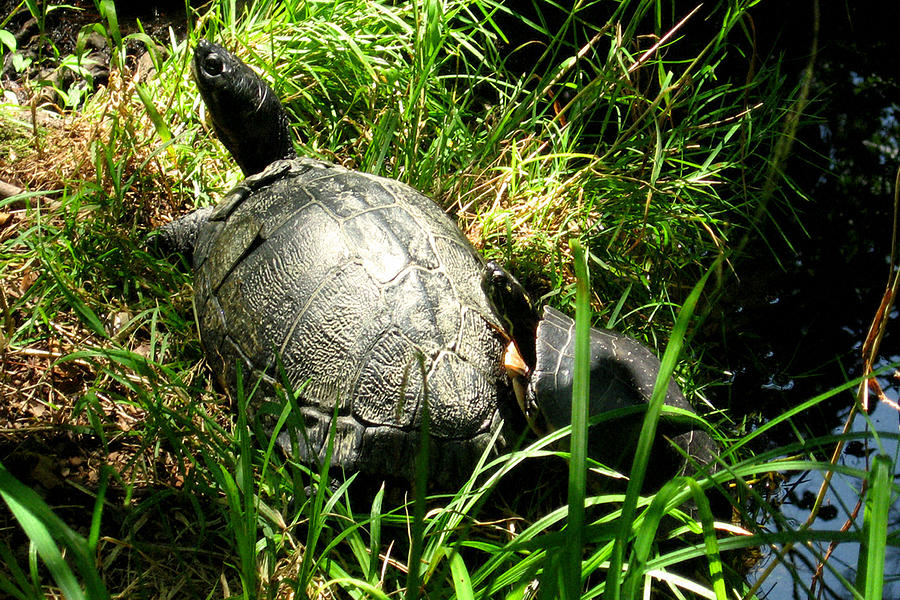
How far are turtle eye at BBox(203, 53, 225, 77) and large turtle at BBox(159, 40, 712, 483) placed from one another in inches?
21.3

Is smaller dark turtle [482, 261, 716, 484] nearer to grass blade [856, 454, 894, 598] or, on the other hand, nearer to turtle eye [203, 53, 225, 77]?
grass blade [856, 454, 894, 598]

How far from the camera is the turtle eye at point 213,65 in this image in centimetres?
253

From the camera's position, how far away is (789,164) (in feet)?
11.5

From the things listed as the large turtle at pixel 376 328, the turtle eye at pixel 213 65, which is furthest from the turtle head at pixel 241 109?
the large turtle at pixel 376 328

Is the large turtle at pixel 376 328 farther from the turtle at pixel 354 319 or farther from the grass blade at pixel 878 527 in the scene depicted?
the grass blade at pixel 878 527

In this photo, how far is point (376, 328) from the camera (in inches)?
74.5

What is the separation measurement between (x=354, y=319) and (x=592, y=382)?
71 cm

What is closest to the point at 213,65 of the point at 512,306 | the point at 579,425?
the point at 512,306

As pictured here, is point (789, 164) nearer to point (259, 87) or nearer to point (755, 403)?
point (755, 403)

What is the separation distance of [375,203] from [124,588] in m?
1.30

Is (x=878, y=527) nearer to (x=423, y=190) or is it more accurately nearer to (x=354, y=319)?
(x=354, y=319)

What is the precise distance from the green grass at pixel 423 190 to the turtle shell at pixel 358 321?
5.6 inches

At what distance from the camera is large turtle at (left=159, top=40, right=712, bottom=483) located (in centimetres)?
184

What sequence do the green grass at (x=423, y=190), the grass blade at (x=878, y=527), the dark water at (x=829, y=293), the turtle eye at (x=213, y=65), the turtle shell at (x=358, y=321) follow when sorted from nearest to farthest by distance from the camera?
the grass blade at (x=878, y=527) < the green grass at (x=423, y=190) < the turtle shell at (x=358, y=321) < the dark water at (x=829, y=293) < the turtle eye at (x=213, y=65)
